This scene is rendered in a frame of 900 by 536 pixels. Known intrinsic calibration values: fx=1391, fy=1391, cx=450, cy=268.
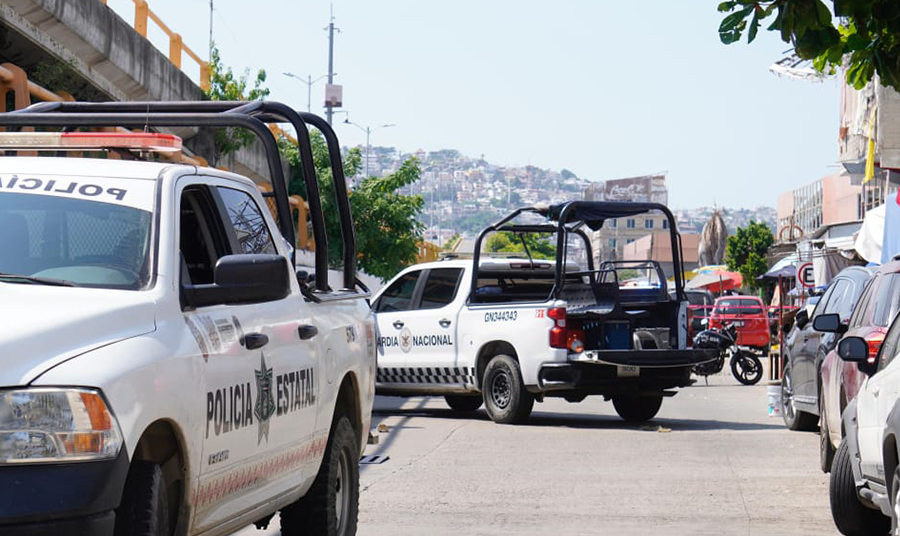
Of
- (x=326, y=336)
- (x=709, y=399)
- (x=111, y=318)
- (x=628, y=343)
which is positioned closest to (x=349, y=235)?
(x=326, y=336)

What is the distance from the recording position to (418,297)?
17922 mm

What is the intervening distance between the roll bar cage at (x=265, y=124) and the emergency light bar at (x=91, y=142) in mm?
722

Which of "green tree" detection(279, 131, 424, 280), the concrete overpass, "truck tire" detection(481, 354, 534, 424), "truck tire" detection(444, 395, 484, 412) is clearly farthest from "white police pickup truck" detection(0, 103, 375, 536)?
"green tree" detection(279, 131, 424, 280)

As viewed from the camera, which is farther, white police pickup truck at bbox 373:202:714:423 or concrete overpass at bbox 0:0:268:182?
concrete overpass at bbox 0:0:268:182

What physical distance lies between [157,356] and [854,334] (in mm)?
6812

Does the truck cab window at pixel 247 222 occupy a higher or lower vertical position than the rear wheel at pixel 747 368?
higher

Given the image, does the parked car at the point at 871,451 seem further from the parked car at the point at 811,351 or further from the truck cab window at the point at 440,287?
the truck cab window at the point at 440,287

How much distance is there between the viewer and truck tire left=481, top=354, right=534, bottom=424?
52.2 ft

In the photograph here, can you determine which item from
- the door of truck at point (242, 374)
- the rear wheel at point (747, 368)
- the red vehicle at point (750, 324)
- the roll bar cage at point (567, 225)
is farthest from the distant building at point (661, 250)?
the door of truck at point (242, 374)

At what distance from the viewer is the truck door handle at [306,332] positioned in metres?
6.39

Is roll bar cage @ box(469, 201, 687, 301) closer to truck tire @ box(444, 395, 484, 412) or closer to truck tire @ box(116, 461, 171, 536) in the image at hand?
truck tire @ box(444, 395, 484, 412)

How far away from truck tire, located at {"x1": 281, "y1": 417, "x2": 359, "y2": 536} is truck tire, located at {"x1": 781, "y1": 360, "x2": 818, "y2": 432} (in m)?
8.64

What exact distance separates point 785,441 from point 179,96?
17.3 m

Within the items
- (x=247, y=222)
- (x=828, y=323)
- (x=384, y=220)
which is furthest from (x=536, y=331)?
(x=384, y=220)
